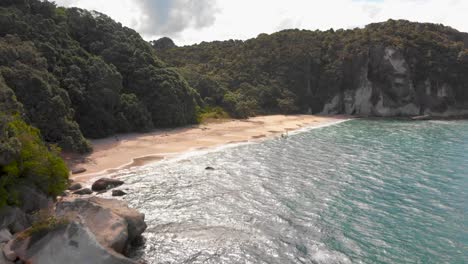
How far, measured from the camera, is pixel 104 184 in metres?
32.8

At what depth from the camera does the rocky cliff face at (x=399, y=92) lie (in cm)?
9088

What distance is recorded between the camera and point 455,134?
2466 inches

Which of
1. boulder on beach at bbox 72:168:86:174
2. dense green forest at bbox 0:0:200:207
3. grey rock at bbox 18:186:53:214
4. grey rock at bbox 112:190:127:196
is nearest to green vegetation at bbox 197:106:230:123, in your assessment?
dense green forest at bbox 0:0:200:207

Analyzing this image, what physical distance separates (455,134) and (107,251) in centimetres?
6190

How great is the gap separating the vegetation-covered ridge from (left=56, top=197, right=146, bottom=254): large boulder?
5804cm

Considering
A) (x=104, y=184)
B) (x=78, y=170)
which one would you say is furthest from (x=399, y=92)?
(x=104, y=184)

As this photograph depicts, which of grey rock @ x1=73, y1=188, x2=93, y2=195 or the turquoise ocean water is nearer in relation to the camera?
the turquoise ocean water

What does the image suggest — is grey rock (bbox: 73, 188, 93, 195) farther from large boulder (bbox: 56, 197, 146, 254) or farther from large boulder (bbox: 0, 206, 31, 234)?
large boulder (bbox: 56, 197, 146, 254)

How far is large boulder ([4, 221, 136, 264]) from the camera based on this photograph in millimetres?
18000

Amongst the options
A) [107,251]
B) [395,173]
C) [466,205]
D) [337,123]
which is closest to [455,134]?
[337,123]

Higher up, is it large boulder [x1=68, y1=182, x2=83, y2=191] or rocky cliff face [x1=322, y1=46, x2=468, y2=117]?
rocky cliff face [x1=322, y1=46, x2=468, y2=117]

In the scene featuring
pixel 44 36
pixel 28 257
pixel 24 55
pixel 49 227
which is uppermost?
pixel 44 36

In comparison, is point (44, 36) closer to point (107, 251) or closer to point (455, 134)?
point (107, 251)

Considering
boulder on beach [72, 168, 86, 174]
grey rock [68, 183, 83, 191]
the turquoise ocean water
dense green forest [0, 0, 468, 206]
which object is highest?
dense green forest [0, 0, 468, 206]
